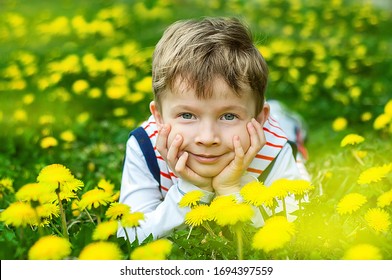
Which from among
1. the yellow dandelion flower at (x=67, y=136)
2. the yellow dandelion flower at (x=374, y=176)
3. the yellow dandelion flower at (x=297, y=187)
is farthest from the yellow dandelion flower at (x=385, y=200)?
the yellow dandelion flower at (x=67, y=136)

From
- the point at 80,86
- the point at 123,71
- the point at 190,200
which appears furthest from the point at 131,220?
the point at 123,71

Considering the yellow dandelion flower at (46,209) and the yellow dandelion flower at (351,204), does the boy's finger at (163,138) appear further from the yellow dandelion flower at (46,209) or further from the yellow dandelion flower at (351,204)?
the yellow dandelion flower at (351,204)

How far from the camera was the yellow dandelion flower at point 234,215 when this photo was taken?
1.27 meters

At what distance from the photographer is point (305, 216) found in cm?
144

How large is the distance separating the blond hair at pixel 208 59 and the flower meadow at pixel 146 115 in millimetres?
280

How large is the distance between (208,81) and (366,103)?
188 cm

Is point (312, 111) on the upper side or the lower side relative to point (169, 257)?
lower

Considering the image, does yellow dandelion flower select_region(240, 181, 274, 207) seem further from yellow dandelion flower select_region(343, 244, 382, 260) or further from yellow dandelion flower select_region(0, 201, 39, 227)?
yellow dandelion flower select_region(0, 201, 39, 227)

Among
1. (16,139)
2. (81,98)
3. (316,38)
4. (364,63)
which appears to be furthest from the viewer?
(316,38)

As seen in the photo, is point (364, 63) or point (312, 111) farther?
point (364, 63)

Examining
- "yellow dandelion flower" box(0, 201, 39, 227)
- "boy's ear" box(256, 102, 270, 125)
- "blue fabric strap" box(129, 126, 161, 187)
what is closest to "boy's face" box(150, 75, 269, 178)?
"boy's ear" box(256, 102, 270, 125)

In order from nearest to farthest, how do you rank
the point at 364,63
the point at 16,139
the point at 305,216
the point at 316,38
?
the point at 305,216, the point at 16,139, the point at 364,63, the point at 316,38
